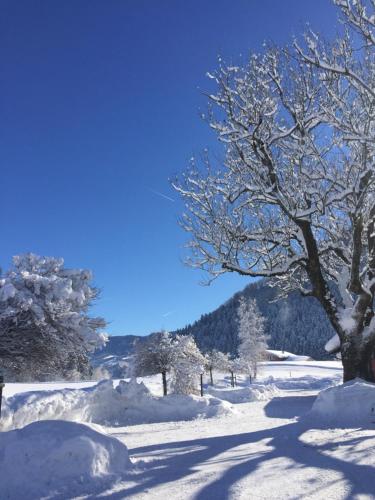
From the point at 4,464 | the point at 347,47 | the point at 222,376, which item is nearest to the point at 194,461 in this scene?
the point at 4,464

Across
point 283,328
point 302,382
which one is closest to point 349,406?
point 302,382

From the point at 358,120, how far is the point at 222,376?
7315 centimetres

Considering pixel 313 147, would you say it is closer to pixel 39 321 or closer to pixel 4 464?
pixel 39 321

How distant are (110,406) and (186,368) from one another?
74.8 feet

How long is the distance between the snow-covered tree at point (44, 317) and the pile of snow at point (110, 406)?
44.2 inches

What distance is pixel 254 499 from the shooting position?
4137 mm

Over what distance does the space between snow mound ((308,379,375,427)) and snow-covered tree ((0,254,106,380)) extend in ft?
19.1

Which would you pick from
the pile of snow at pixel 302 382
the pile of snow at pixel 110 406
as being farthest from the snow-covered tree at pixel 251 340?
the pile of snow at pixel 110 406

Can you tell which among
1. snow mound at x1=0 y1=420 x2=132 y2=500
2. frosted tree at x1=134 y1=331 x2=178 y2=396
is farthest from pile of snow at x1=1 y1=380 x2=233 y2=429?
frosted tree at x1=134 y1=331 x2=178 y2=396

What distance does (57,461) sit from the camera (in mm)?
5047

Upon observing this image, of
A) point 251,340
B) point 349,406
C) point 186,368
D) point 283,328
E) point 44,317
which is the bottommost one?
point 349,406

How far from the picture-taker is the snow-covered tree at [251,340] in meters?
67.9

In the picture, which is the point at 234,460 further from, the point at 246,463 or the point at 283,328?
the point at 283,328

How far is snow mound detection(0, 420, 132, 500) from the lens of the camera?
15.4ft
